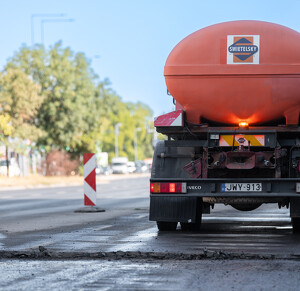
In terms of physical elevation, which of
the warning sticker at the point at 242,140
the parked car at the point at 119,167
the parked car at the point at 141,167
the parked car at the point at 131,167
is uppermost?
the warning sticker at the point at 242,140

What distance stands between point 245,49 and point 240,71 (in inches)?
12.1

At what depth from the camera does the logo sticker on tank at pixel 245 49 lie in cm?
1087

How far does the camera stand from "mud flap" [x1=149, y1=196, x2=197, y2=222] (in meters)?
11.4

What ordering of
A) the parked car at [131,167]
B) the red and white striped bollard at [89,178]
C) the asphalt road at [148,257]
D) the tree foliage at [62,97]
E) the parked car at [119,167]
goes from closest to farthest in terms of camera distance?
the asphalt road at [148,257] → the red and white striped bollard at [89,178] → the tree foliage at [62,97] → the parked car at [119,167] → the parked car at [131,167]

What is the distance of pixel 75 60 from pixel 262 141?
54.7 meters

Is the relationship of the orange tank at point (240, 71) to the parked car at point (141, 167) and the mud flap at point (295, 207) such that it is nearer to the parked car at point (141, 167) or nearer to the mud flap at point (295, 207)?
the mud flap at point (295, 207)

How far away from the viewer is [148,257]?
876 centimetres

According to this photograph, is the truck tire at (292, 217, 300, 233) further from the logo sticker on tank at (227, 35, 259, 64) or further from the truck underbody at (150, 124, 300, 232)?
the logo sticker on tank at (227, 35, 259, 64)

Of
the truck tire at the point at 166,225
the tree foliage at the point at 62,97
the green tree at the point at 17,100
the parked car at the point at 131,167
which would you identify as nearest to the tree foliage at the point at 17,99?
the green tree at the point at 17,100

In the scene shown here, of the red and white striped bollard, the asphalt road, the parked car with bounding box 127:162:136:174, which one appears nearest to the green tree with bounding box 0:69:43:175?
the red and white striped bollard

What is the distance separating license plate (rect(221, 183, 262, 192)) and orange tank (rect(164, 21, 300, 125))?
0.97 meters

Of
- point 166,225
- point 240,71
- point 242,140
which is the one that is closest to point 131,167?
point 166,225

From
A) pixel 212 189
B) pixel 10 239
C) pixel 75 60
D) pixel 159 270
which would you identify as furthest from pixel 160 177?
pixel 75 60

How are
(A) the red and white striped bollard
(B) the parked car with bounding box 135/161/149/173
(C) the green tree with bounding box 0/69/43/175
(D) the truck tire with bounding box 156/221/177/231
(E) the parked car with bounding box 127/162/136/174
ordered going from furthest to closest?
(B) the parked car with bounding box 135/161/149/173 → (E) the parked car with bounding box 127/162/136/174 → (C) the green tree with bounding box 0/69/43/175 → (A) the red and white striped bollard → (D) the truck tire with bounding box 156/221/177/231
